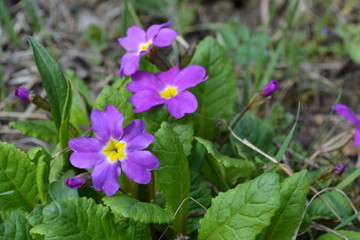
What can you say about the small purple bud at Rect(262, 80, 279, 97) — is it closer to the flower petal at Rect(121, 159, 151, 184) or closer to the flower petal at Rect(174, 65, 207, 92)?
the flower petal at Rect(174, 65, 207, 92)

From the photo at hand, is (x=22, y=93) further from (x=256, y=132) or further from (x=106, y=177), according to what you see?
(x=256, y=132)

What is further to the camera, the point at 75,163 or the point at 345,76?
the point at 345,76

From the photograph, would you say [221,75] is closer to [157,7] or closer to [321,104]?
→ [321,104]

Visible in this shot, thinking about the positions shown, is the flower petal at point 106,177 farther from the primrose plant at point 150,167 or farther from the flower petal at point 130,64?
the flower petal at point 130,64

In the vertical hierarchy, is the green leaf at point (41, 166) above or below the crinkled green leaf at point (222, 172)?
above

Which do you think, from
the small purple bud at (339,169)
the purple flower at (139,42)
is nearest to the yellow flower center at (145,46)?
the purple flower at (139,42)

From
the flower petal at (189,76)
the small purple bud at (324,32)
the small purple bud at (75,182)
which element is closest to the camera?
the small purple bud at (75,182)

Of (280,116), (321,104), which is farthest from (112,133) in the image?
(321,104)
